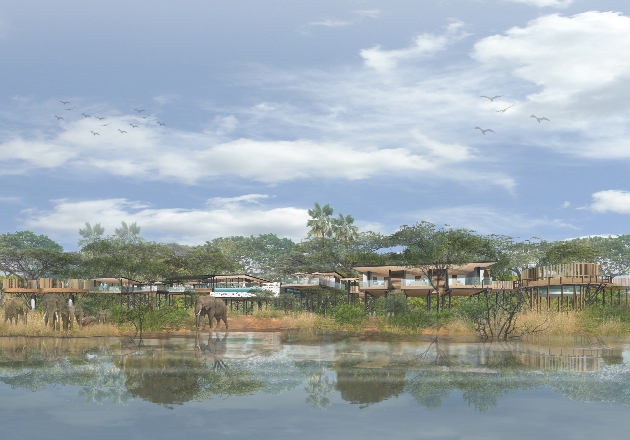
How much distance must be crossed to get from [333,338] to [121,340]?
9.71m

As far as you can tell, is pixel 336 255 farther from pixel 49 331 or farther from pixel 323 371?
pixel 323 371

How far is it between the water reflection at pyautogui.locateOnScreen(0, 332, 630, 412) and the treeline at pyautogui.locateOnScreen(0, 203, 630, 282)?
2978 cm

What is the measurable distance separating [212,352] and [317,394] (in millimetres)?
10777

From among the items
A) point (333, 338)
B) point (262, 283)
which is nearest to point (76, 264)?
point (262, 283)

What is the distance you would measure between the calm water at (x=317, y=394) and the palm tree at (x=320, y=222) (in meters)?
71.5

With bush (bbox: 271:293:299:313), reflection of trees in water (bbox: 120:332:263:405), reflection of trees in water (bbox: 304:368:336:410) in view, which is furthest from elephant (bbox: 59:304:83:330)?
bush (bbox: 271:293:299:313)

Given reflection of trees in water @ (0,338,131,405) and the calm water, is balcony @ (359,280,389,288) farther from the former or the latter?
reflection of trees in water @ (0,338,131,405)

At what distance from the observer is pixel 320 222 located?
96.4 metres

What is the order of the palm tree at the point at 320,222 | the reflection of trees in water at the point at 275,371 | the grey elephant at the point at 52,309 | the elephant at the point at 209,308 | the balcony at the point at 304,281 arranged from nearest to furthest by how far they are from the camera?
1. the reflection of trees in water at the point at 275,371
2. the grey elephant at the point at 52,309
3. the elephant at the point at 209,308
4. the balcony at the point at 304,281
5. the palm tree at the point at 320,222

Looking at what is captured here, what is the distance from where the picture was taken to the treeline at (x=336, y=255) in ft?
203

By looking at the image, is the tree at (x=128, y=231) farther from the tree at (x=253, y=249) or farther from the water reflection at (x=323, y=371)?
the water reflection at (x=323, y=371)

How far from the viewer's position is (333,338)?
32.4m

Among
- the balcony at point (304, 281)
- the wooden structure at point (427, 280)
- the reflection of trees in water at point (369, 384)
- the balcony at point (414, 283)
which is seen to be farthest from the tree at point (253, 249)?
the reflection of trees in water at point (369, 384)

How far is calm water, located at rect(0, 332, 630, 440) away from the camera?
1114 centimetres
